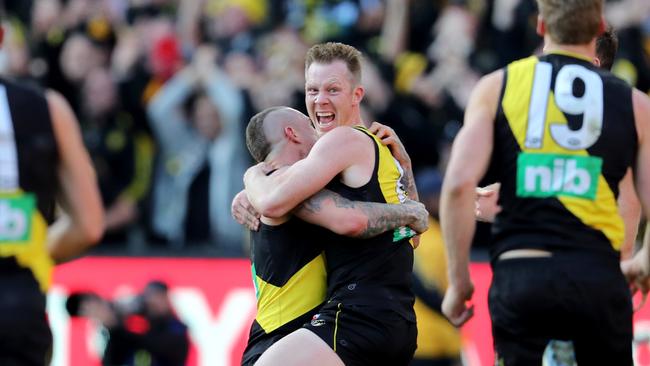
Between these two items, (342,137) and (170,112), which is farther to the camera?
(170,112)

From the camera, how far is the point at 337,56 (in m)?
7.04

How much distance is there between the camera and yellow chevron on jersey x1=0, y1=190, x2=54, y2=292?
6516mm

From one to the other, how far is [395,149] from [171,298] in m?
6.62

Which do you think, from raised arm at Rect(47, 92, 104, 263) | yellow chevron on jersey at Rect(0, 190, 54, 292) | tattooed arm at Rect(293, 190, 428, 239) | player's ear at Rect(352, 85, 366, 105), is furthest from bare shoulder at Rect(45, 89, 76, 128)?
player's ear at Rect(352, 85, 366, 105)

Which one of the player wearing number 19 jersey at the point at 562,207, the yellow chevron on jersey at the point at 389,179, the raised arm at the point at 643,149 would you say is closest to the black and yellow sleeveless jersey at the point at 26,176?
the yellow chevron on jersey at the point at 389,179

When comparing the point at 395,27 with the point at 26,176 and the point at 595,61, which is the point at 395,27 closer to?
the point at 595,61

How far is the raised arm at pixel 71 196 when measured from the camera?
→ 669 centimetres

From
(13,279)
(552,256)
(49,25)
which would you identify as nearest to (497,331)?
(552,256)

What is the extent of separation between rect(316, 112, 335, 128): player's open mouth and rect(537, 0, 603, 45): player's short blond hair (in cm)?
123

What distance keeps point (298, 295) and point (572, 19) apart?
192cm

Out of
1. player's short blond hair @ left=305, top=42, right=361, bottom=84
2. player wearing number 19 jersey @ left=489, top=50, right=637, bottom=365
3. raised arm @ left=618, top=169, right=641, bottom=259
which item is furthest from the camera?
raised arm @ left=618, top=169, right=641, bottom=259

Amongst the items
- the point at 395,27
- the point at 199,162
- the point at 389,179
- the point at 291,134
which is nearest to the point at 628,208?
the point at 389,179

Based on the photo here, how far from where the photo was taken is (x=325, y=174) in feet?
21.0

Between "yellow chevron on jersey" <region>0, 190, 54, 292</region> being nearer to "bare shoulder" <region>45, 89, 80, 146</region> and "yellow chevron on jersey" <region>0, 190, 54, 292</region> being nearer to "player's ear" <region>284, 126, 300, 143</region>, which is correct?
"bare shoulder" <region>45, 89, 80, 146</region>
